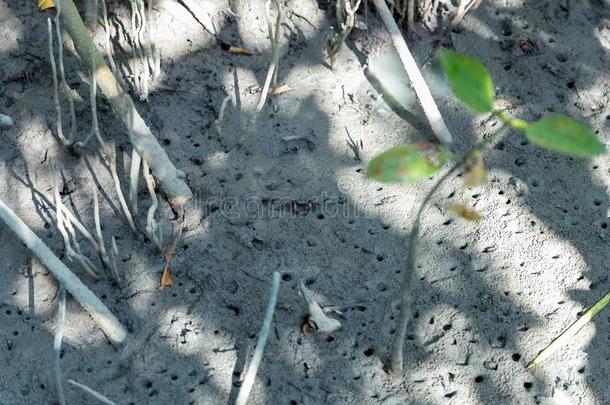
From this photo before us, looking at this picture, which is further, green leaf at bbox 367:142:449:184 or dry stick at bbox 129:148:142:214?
dry stick at bbox 129:148:142:214

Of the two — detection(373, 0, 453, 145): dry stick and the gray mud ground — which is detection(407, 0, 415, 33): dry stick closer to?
the gray mud ground

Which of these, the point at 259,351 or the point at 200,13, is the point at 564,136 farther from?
the point at 200,13

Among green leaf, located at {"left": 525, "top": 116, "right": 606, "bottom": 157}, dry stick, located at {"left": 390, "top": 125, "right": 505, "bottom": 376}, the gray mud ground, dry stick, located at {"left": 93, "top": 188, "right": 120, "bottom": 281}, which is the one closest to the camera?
green leaf, located at {"left": 525, "top": 116, "right": 606, "bottom": 157}

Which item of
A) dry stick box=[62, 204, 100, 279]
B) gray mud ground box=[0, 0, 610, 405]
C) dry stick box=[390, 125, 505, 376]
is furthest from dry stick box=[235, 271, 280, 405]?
dry stick box=[62, 204, 100, 279]

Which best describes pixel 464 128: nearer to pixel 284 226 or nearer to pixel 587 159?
pixel 587 159

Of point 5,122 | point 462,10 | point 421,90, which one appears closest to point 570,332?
point 421,90

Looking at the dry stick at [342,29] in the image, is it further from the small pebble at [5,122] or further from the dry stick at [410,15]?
the small pebble at [5,122]

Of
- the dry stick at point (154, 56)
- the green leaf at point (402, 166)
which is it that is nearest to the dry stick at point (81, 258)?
the dry stick at point (154, 56)

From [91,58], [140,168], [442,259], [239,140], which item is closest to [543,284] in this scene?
[442,259]
